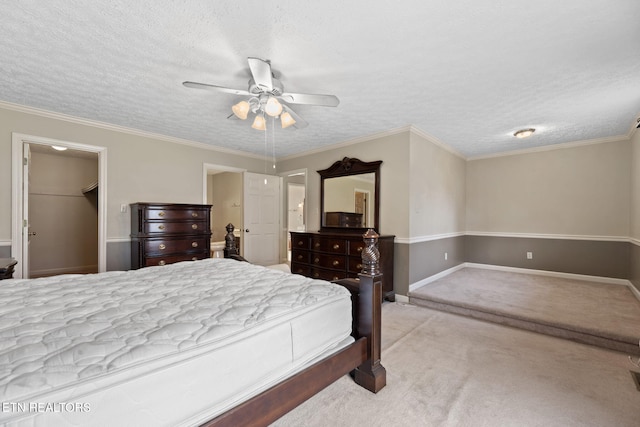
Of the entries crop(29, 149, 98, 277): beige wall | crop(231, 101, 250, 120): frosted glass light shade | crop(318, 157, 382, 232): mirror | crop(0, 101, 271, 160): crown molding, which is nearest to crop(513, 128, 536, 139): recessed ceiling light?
crop(318, 157, 382, 232): mirror

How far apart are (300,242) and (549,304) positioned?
329cm

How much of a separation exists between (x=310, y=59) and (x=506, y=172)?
15.4ft

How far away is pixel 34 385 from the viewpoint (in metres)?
0.73

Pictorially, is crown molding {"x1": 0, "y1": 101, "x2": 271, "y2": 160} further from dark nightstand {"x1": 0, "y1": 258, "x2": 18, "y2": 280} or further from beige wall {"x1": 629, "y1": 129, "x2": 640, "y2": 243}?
beige wall {"x1": 629, "y1": 129, "x2": 640, "y2": 243}

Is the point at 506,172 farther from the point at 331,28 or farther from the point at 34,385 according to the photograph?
the point at 34,385

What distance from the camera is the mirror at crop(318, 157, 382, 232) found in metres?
4.08

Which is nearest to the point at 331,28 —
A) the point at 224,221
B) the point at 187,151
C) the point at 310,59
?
the point at 310,59

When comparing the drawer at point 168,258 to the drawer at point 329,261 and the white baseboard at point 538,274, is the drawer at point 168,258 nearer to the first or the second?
the drawer at point 329,261

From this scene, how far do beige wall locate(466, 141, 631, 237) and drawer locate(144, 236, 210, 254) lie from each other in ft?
16.6

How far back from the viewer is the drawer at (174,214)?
344 centimetres

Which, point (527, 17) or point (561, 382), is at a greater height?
point (527, 17)

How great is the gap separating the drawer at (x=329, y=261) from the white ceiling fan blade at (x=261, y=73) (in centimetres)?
237

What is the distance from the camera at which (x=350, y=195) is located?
172 inches

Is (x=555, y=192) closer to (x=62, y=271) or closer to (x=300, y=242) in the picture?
(x=300, y=242)
